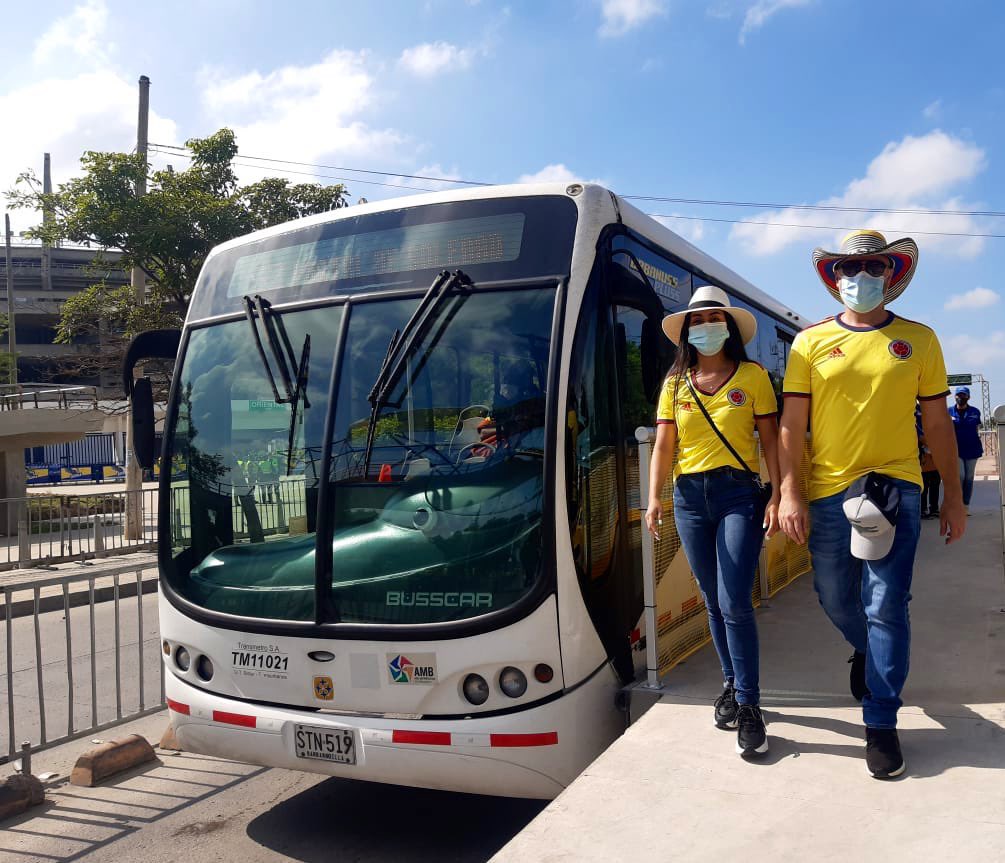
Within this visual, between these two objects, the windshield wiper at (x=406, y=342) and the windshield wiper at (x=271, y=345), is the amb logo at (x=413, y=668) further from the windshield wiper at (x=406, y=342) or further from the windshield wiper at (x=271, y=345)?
the windshield wiper at (x=271, y=345)

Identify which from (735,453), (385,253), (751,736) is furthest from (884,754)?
(385,253)

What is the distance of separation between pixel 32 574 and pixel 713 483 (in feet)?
43.8

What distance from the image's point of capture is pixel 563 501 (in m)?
3.96

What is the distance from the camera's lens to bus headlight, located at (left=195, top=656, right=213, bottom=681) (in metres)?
4.51

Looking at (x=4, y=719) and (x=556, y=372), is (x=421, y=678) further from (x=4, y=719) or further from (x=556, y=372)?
(x=4, y=719)

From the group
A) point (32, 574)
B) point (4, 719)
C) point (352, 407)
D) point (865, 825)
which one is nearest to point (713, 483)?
point (865, 825)

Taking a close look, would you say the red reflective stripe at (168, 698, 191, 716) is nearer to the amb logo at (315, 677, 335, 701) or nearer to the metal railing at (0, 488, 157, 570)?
the amb logo at (315, 677, 335, 701)

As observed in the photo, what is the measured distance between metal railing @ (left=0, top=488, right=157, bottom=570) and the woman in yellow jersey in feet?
41.5

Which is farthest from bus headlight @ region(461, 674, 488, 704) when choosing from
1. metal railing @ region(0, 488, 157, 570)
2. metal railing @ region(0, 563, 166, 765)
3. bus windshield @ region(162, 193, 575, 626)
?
metal railing @ region(0, 488, 157, 570)

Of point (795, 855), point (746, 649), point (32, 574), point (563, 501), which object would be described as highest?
point (563, 501)

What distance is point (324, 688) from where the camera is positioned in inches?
162

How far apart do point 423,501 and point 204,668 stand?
146 cm

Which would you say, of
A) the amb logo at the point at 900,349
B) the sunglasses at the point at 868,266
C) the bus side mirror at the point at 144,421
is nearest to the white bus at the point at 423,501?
the bus side mirror at the point at 144,421

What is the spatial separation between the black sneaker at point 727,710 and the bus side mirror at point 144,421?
3258 mm
